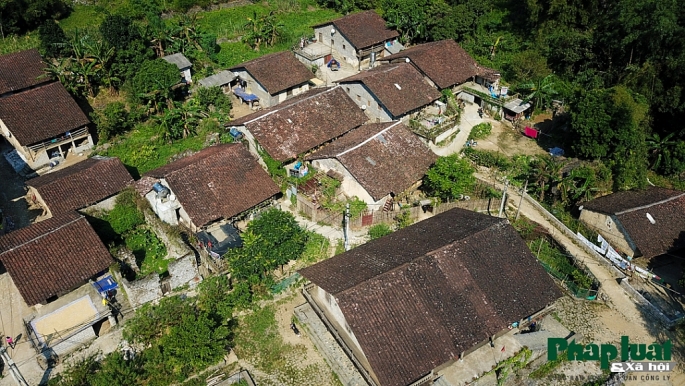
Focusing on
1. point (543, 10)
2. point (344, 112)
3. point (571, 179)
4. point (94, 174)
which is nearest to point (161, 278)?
point (94, 174)

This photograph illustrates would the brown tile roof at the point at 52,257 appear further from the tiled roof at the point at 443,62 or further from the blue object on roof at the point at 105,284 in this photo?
the tiled roof at the point at 443,62

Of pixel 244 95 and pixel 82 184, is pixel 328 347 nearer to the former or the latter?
pixel 82 184

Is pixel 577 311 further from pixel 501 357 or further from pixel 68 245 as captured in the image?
pixel 68 245

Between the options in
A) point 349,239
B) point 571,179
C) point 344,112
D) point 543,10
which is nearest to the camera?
point 349,239

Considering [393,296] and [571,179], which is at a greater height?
[393,296]

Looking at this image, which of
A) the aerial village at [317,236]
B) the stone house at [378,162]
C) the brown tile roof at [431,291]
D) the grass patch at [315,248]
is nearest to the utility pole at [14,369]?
the aerial village at [317,236]

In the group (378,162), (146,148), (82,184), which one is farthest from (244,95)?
(82,184)
